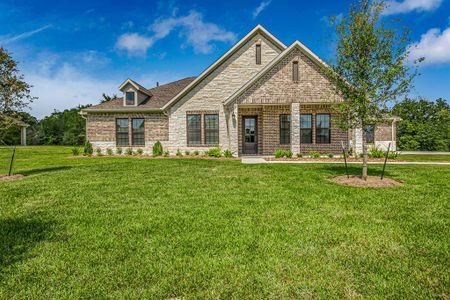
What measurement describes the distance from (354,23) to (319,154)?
8881 mm

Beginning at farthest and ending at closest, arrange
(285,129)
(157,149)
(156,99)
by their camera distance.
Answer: (156,99) → (157,149) → (285,129)

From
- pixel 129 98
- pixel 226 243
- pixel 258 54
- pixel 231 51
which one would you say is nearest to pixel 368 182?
pixel 226 243

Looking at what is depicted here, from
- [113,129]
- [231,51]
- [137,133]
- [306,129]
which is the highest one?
[231,51]

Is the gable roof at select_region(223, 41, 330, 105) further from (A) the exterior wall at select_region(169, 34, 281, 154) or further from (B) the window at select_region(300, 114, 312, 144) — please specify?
(B) the window at select_region(300, 114, 312, 144)

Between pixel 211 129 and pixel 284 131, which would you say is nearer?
pixel 284 131

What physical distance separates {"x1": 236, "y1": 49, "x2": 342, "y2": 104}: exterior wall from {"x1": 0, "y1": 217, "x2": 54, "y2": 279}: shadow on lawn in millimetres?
12196

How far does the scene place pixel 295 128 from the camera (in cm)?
1500

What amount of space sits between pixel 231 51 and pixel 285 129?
6253mm

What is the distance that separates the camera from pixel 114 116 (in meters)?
18.6

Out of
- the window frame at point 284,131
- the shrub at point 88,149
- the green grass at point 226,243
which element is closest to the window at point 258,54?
the window frame at point 284,131

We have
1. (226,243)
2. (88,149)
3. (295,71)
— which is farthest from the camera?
(88,149)

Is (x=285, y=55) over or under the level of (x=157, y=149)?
over

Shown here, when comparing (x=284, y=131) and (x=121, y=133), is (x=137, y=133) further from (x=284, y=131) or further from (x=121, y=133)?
(x=284, y=131)

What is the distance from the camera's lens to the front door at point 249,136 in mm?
17469
